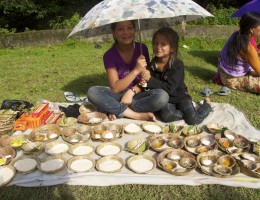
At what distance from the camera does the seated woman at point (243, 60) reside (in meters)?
4.38

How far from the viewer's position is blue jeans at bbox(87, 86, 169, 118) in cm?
360

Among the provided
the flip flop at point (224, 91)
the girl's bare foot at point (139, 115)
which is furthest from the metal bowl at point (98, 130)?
the flip flop at point (224, 91)

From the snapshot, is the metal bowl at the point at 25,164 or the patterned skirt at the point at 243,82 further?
the patterned skirt at the point at 243,82

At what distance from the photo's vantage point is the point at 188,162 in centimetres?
284

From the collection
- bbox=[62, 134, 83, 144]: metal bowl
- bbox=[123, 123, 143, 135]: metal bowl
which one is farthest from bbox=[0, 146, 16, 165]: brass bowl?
bbox=[123, 123, 143, 135]: metal bowl

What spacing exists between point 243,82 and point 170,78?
66.4 inches

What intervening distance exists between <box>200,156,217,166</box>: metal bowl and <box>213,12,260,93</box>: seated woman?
2.15m

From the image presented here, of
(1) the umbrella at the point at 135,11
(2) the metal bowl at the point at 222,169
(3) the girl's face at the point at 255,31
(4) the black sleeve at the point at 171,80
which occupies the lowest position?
(2) the metal bowl at the point at 222,169

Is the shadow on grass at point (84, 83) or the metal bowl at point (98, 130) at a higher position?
the shadow on grass at point (84, 83)

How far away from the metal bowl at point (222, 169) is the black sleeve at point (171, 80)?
1.22 meters

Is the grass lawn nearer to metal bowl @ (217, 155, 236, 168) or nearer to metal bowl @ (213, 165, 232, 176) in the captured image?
metal bowl @ (213, 165, 232, 176)

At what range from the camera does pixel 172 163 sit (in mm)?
2826

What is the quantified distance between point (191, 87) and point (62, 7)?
25.1ft

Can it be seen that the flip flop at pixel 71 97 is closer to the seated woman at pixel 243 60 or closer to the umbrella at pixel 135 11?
the umbrella at pixel 135 11
